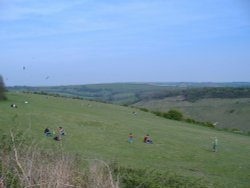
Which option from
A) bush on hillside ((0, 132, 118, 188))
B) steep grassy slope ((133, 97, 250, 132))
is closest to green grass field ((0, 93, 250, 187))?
bush on hillside ((0, 132, 118, 188))

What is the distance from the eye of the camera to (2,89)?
57750 mm

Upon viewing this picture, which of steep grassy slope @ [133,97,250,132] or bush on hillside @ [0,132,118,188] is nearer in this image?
bush on hillside @ [0,132,118,188]

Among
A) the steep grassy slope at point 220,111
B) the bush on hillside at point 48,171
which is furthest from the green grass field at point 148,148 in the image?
the steep grassy slope at point 220,111

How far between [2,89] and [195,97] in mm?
63186

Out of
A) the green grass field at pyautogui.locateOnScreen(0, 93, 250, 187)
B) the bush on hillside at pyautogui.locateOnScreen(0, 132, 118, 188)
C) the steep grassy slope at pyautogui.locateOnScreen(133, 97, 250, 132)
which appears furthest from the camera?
the steep grassy slope at pyautogui.locateOnScreen(133, 97, 250, 132)

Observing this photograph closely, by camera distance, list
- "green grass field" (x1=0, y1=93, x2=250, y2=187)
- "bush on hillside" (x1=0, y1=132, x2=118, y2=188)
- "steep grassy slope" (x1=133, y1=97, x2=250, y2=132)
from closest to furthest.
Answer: "bush on hillside" (x1=0, y1=132, x2=118, y2=188) < "green grass field" (x1=0, y1=93, x2=250, y2=187) < "steep grassy slope" (x1=133, y1=97, x2=250, y2=132)

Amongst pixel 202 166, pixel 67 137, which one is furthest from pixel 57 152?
pixel 67 137

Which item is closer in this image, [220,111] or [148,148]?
[148,148]

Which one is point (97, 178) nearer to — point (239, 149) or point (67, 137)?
point (67, 137)

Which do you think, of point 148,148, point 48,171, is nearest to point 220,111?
point 148,148

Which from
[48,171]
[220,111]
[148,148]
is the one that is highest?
[48,171]

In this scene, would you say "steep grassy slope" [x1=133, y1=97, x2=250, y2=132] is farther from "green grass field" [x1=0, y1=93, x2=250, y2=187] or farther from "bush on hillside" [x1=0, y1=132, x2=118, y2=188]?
"bush on hillside" [x1=0, y1=132, x2=118, y2=188]

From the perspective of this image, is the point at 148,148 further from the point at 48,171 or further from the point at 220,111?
the point at 220,111

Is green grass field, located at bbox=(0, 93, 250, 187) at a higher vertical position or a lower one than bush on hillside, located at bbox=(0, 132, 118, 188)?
lower
